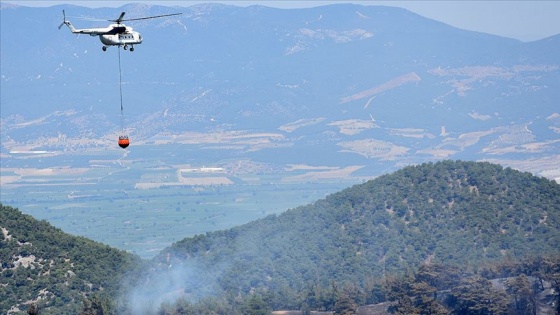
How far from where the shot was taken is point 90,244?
314 ft

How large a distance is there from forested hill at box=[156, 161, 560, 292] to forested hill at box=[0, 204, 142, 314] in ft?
26.7

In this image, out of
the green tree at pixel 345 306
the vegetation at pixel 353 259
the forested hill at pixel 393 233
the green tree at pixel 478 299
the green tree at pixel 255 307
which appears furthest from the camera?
the forested hill at pixel 393 233

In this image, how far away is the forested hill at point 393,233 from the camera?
98.8 m

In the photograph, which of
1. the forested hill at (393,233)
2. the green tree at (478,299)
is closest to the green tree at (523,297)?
the green tree at (478,299)

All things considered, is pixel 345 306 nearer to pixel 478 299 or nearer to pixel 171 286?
pixel 478 299

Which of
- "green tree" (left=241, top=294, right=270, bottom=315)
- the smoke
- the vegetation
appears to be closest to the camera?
"green tree" (left=241, top=294, right=270, bottom=315)

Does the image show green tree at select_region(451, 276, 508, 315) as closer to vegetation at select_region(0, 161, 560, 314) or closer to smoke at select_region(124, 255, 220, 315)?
vegetation at select_region(0, 161, 560, 314)

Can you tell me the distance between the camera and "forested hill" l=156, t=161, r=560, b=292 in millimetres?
98750

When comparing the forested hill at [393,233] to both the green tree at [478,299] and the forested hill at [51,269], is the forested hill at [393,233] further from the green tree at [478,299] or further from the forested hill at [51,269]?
the green tree at [478,299]

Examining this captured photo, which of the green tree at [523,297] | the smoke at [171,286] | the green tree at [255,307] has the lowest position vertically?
the green tree at [523,297]

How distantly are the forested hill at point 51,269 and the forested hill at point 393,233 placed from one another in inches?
320

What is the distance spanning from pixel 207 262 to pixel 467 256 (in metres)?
21.6

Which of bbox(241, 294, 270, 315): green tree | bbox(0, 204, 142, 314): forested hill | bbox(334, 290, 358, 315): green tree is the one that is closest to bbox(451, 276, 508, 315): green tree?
bbox(334, 290, 358, 315): green tree

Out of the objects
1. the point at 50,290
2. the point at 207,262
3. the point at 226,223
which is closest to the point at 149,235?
the point at 226,223
